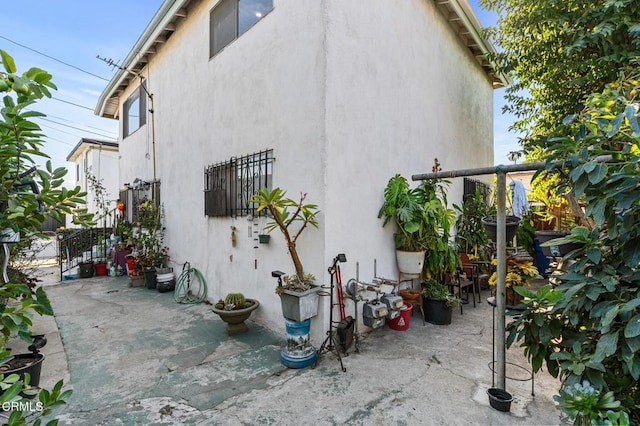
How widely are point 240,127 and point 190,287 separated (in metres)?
3.35

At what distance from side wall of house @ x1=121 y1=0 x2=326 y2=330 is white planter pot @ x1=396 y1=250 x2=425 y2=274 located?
1441 millimetres

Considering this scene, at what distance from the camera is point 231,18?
5.08 metres

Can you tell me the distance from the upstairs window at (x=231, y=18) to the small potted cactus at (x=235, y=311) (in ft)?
13.4

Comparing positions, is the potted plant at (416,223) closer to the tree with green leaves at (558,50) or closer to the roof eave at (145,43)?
the tree with green leaves at (558,50)

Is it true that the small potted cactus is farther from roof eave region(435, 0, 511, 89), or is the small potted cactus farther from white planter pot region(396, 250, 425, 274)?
roof eave region(435, 0, 511, 89)

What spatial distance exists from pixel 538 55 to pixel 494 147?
161 inches

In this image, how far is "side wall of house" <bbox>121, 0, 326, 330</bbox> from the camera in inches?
142

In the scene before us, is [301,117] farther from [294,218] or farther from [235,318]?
[235,318]

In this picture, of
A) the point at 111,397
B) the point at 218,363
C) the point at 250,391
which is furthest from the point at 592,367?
the point at 111,397

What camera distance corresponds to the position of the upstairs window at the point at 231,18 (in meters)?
4.52

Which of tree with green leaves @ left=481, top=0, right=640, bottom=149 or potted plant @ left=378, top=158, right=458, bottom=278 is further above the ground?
tree with green leaves @ left=481, top=0, right=640, bottom=149

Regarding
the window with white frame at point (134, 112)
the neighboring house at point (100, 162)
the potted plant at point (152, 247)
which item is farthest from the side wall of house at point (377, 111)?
the neighboring house at point (100, 162)

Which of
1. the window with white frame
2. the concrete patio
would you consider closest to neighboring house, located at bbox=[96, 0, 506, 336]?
the concrete patio

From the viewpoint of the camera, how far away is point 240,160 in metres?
4.71
